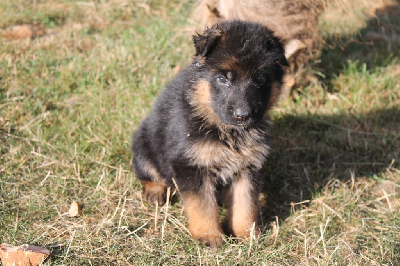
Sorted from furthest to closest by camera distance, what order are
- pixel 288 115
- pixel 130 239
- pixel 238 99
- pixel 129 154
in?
1. pixel 288 115
2. pixel 129 154
3. pixel 130 239
4. pixel 238 99

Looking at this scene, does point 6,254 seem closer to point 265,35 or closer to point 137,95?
point 265,35

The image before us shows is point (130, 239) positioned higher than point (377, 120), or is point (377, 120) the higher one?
point (130, 239)

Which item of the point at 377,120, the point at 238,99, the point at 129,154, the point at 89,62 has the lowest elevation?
the point at 377,120

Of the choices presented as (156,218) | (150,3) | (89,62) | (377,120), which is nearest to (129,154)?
(156,218)

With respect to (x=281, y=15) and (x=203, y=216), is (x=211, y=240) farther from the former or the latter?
(x=281, y=15)

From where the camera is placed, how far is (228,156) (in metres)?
4.04

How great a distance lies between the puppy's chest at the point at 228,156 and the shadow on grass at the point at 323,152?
80 centimetres

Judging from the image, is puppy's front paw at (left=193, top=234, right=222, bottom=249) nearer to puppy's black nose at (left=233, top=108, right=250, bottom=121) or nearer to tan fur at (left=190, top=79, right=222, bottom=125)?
tan fur at (left=190, top=79, right=222, bottom=125)

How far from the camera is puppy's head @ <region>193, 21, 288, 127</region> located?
147 inches

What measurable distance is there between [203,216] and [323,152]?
2162mm

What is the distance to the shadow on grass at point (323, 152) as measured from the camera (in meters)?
5.05

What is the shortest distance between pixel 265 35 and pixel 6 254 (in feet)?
8.53

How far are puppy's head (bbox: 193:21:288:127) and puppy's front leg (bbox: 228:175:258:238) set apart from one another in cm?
63

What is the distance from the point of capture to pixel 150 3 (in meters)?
8.18
